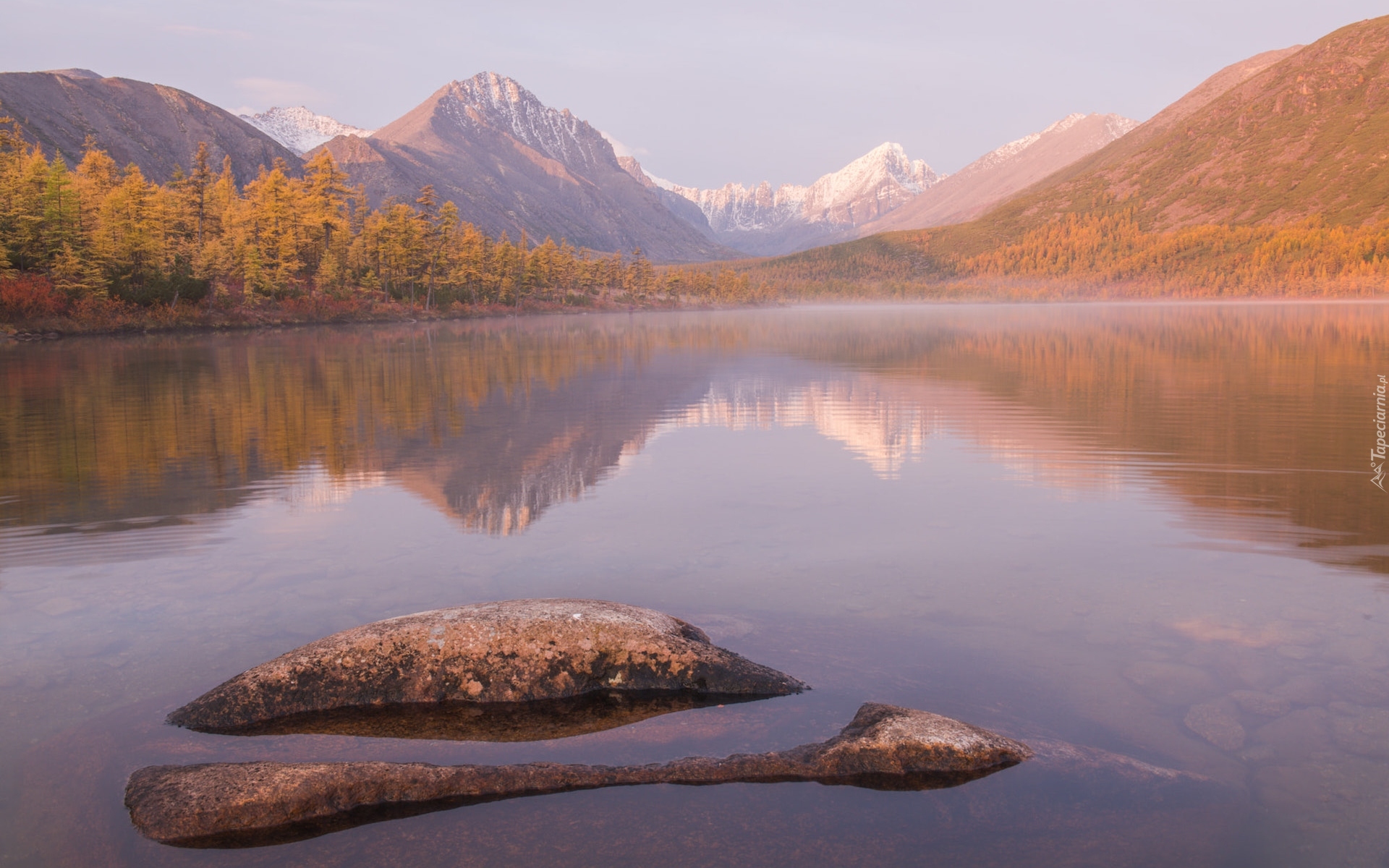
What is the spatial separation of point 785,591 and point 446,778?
212 inches

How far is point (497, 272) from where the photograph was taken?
13588 cm

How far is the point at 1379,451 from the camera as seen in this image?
744 inches

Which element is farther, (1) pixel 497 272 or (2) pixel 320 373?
(1) pixel 497 272

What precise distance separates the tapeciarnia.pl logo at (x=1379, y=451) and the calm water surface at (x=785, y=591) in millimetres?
284

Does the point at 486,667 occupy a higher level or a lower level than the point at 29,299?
lower

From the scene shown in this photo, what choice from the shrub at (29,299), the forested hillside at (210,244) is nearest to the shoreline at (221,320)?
the shrub at (29,299)

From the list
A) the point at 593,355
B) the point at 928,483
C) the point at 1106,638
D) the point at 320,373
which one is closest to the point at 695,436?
the point at 928,483

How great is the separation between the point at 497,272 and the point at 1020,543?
131 metres

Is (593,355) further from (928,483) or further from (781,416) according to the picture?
(928,483)

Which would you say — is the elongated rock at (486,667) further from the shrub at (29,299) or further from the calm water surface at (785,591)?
the shrub at (29,299)

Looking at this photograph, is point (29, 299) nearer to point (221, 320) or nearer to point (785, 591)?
point (221, 320)

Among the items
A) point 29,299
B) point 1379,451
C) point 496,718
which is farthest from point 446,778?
point 29,299

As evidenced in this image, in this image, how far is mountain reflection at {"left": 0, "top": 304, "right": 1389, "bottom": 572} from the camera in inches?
601

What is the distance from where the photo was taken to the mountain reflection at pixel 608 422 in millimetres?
15266
